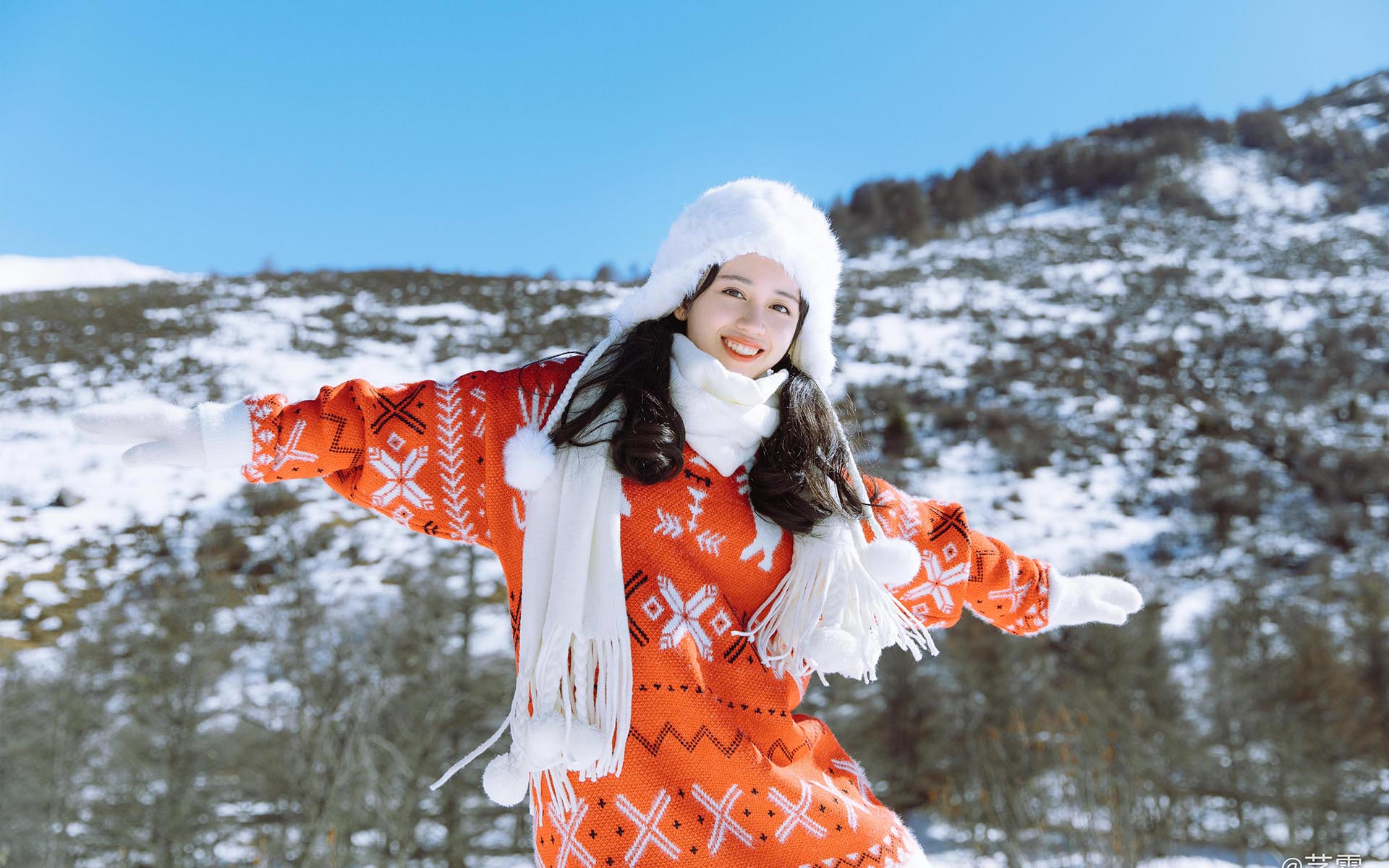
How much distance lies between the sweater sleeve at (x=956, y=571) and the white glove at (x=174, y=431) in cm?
121

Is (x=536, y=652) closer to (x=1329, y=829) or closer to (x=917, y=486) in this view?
(x=1329, y=829)

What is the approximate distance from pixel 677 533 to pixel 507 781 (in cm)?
51

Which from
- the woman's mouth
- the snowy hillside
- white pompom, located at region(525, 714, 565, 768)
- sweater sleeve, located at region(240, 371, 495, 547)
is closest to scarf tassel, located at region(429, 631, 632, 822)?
white pompom, located at region(525, 714, 565, 768)

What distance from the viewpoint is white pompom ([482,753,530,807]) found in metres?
1.58

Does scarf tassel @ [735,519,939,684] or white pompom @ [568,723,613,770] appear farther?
scarf tassel @ [735,519,939,684]

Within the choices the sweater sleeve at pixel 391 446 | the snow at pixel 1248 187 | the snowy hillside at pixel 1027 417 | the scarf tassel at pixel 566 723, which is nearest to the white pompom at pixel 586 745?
the scarf tassel at pixel 566 723

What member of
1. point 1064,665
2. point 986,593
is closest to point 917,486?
point 1064,665

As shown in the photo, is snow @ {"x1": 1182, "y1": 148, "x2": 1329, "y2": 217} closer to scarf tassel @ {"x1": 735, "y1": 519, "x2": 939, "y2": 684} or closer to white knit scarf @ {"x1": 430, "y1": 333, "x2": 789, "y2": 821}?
scarf tassel @ {"x1": 735, "y1": 519, "x2": 939, "y2": 684}

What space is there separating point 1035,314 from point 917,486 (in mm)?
14311

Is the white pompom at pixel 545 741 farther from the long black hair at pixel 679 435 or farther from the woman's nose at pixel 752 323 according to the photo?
the woman's nose at pixel 752 323

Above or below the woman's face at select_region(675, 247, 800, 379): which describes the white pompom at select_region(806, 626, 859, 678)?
below

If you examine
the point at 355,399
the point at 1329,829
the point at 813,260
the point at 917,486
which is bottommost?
the point at 1329,829

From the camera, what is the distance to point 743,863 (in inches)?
63.6

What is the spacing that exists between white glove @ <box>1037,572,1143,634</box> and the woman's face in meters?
0.82
